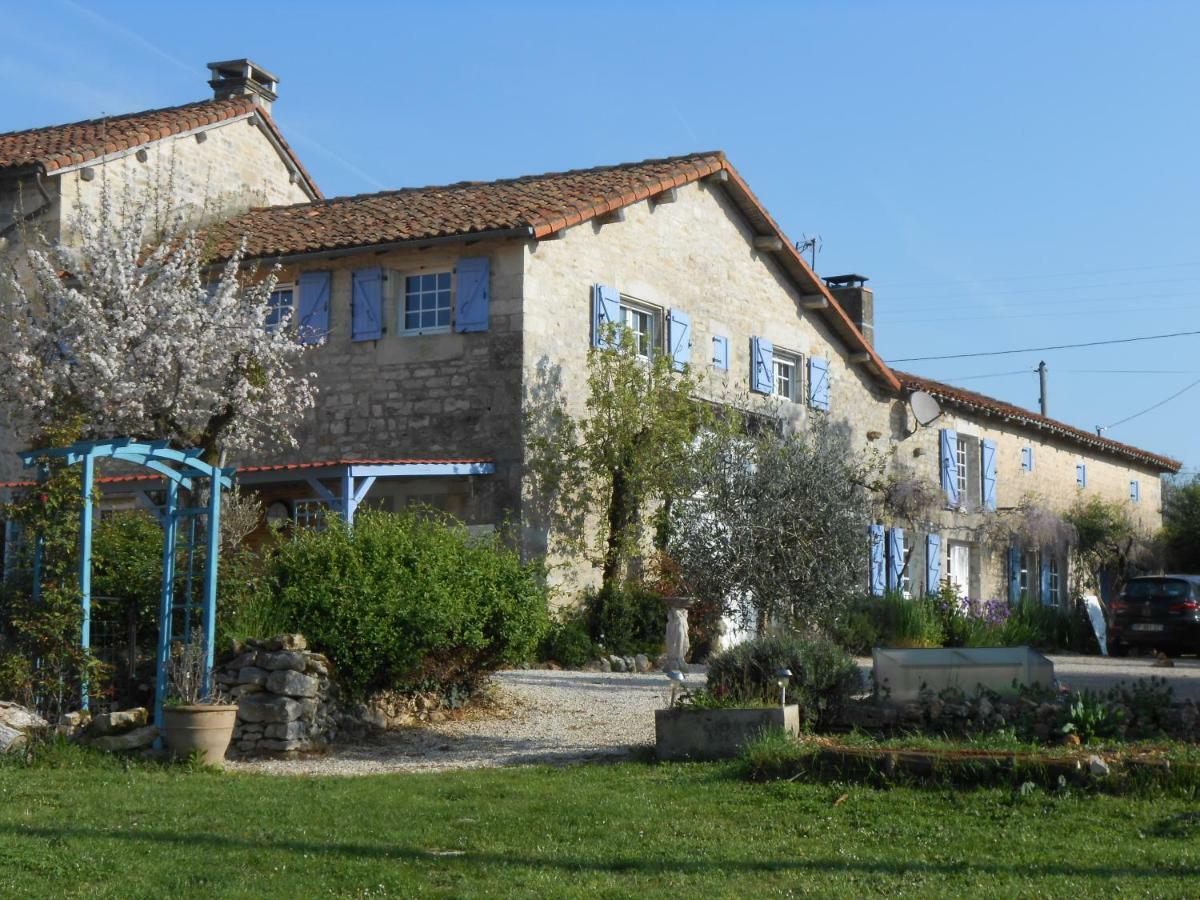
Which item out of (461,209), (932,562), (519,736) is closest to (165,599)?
(519,736)

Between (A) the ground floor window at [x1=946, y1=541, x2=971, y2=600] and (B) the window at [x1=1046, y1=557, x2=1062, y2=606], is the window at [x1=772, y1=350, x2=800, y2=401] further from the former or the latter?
(B) the window at [x1=1046, y1=557, x2=1062, y2=606]

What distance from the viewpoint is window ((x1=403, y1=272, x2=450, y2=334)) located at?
683 inches

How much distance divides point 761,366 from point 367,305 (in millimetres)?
5955

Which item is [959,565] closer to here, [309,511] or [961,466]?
[961,466]

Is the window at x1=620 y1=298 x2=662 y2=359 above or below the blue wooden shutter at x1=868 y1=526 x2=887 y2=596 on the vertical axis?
above

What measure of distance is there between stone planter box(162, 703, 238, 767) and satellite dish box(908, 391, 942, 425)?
1564 cm

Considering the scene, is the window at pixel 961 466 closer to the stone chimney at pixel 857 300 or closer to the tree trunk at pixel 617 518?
the stone chimney at pixel 857 300

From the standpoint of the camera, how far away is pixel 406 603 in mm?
10656

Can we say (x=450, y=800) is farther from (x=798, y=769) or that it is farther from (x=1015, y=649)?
(x=1015, y=649)

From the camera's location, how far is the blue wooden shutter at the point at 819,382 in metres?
21.3

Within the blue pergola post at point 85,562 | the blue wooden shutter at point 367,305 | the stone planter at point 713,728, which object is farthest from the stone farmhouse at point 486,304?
the stone planter at point 713,728

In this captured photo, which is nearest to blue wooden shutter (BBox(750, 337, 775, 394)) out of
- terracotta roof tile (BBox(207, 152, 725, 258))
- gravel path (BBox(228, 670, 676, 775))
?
terracotta roof tile (BBox(207, 152, 725, 258))

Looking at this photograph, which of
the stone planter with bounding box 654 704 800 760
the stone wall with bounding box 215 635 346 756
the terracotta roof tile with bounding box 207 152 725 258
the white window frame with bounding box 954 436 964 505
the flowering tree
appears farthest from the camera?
the white window frame with bounding box 954 436 964 505

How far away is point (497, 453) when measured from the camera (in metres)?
16.5
